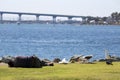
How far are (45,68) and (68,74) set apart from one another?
269 cm

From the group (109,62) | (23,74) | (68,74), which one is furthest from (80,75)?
(109,62)

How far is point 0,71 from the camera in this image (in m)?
23.2

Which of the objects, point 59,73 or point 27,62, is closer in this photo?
point 59,73

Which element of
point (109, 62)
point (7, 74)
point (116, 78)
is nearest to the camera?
point (116, 78)

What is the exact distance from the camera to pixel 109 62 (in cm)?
2875

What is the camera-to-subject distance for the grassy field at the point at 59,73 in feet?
69.0

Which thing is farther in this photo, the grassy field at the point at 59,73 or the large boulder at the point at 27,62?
the large boulder at the point at 27,62

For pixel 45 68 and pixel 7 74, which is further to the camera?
pixel 45 68

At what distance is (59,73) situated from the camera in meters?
22.7

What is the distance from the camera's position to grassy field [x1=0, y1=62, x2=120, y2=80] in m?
21.0

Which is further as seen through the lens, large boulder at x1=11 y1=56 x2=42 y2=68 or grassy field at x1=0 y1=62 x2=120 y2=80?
large boulder at x1=11 y1=56 x2=42 y2=68

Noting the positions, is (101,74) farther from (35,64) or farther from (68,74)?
(35,64)

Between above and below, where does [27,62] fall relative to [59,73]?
above

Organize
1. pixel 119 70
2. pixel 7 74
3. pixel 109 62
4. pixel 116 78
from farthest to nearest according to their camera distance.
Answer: pixel 109 62 → pixel 119 70 → pixel 7 74 → pixel 116 78
